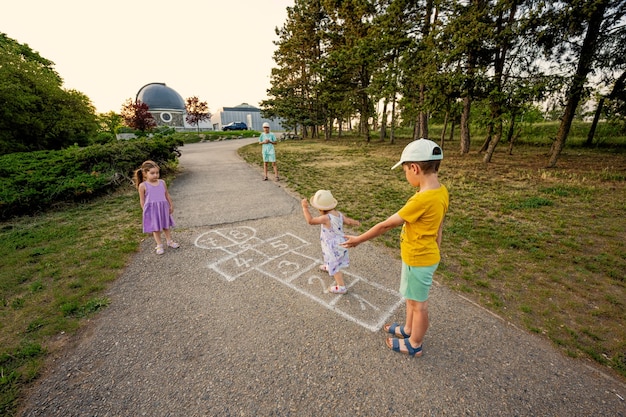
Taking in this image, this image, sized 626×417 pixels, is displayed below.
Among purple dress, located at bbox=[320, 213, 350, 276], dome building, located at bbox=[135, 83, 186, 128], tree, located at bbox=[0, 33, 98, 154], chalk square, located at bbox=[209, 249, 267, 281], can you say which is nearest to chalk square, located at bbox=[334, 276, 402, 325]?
purple dress, located at bbox=[320, 213, 350, 276]

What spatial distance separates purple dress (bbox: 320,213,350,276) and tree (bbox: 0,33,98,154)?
19630 mm

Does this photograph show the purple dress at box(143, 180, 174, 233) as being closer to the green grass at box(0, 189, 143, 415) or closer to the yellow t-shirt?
the green grass at box(0, 189, 143, 415)

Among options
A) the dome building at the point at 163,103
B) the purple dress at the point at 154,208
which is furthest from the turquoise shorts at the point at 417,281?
the dome building at the point at 163,103

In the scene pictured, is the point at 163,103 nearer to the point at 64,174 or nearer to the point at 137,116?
the point at 137,116

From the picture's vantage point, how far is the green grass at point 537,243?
9.93ft

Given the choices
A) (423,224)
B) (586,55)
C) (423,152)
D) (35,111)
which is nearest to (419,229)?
(423,224)

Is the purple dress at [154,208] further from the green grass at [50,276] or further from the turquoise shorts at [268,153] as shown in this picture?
the turquoise shorts at [268,153]

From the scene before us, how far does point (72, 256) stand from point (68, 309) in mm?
1864

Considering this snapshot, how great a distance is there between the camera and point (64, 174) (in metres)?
8.05

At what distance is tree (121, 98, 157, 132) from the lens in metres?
27.7

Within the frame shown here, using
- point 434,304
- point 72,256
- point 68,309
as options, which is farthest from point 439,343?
point 72,256

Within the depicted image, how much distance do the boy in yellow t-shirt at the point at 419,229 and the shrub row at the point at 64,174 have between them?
29.0ft

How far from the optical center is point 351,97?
23734 mm

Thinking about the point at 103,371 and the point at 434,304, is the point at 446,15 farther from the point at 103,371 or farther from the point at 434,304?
the point at 103,371
